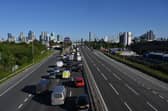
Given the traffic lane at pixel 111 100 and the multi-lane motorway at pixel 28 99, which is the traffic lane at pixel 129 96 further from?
the multi-lane motorway at pixel 28 99

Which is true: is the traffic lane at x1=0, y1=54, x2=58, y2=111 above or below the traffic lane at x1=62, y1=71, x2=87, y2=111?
below

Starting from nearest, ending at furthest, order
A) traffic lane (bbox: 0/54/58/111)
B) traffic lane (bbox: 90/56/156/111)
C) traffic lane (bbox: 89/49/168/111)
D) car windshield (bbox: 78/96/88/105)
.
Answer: car windshield (bbox: 78/96/88/105) → traffic lane (bbox: 90/56/156/111) → traffic lane (bbox: 0/54/58/111) → traffic lane (bbox: 89/49/168/111)

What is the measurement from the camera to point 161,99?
107 feet

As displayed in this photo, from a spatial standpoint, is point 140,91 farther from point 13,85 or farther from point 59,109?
point 13,85

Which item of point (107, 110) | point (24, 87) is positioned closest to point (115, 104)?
point (107, 110)

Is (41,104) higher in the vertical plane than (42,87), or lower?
lower

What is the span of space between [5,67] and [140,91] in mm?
46310

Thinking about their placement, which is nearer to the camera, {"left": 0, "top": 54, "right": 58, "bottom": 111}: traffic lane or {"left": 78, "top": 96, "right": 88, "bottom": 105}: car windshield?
{"left": 78, "top": 96, "right": 88, "bottom": 105}: car windshield

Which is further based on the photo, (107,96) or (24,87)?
(24,87)

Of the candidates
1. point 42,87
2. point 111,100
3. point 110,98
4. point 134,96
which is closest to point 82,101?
point 111,100

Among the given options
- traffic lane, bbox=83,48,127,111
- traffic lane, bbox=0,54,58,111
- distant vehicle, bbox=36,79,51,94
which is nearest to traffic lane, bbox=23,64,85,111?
distant vehicle, bbox=36,79,51,94

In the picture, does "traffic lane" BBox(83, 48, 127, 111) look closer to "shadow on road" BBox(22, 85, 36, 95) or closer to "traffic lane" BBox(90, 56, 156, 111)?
"traffic lane" BBox(90, 56, 156, 111)

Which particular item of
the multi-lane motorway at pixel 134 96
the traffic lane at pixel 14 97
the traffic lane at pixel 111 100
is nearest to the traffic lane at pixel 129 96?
the multi-lane motorway at pixel 134 96

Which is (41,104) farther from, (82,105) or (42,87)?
(82,105)
